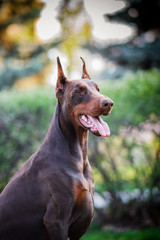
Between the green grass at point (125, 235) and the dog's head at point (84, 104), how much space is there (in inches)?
152

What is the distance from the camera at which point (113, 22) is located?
44.6 feet

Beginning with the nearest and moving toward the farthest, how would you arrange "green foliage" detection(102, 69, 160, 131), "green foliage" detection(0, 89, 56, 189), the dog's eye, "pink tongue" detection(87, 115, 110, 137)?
"pink tongue" detection(87, 115, 110, 137)
the dog's eye
"green foliage" detection(102, 69, 160, 131)
"green foliage" detection(0, 89, 56, 189)

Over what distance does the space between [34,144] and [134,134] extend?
2.55m

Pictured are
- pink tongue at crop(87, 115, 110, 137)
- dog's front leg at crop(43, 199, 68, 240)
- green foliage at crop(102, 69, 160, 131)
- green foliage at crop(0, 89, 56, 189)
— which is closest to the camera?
dog's front leg at crop(43, 199, 68, 240)

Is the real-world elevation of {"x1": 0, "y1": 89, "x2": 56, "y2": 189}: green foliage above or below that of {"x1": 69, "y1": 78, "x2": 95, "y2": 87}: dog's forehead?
below

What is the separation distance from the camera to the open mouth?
7.73ft

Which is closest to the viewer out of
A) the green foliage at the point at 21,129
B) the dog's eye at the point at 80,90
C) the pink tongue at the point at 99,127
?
the pink tongue at the point at 99,127

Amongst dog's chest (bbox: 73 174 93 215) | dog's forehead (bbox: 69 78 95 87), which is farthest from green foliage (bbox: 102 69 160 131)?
dog's chest (bbox: 73 174 93 215)

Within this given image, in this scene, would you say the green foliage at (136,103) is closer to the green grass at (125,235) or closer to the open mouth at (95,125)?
the green grass at (125,235)

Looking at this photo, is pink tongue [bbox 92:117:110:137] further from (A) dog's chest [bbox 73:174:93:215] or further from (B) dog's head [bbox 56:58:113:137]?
(A) dog's chest [bbox 73:174:93:215]

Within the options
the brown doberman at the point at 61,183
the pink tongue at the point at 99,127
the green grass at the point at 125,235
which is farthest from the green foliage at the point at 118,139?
the pink tongue at the point at 99,127

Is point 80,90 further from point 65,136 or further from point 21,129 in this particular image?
point 21,129

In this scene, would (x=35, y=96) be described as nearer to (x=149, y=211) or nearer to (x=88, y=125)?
(x=149, y=211)

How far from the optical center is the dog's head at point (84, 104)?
2361mm
